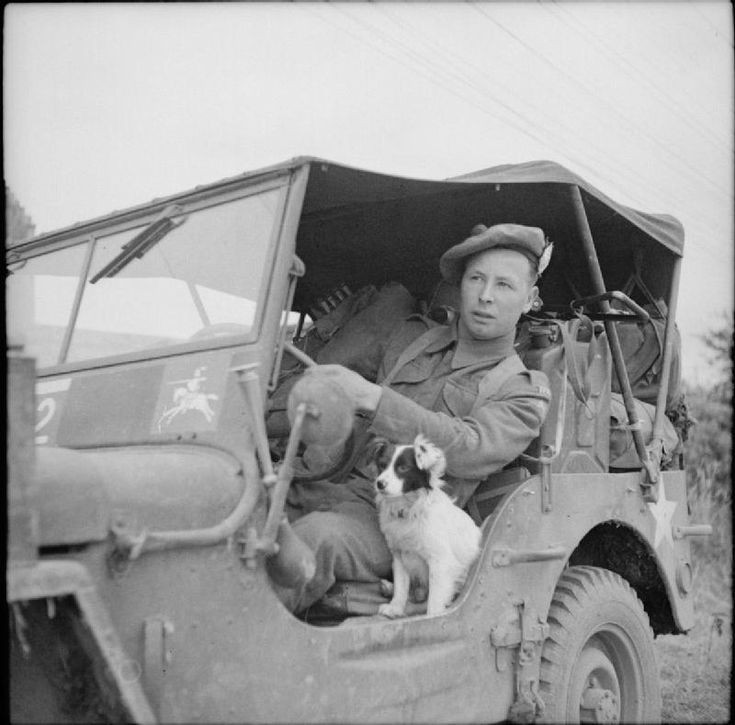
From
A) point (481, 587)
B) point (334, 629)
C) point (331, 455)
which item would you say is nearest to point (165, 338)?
point (331, 455)

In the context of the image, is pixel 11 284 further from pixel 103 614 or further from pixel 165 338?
pixel 103 614

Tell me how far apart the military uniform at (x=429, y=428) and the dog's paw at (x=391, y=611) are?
124mm

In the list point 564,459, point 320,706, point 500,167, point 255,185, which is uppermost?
point 500,167

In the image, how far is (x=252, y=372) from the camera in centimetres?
250

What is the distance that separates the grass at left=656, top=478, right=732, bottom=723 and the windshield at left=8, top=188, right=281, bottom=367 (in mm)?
2936

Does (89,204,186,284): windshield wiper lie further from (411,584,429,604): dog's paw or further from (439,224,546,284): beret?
(411,584,429,604): dog's paw

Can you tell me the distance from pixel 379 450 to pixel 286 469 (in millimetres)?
839

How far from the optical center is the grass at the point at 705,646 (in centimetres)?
478

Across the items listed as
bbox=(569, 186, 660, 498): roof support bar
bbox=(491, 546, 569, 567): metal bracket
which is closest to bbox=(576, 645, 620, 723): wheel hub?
bbox=(491, 546, 569, 567): metal bracket

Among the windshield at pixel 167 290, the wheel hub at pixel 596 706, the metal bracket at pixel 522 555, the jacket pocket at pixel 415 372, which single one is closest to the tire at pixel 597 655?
the wheel hub at pixel 596 706

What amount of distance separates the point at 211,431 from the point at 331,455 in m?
0.91

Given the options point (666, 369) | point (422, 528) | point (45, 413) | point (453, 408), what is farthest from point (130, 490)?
point (666, 369)

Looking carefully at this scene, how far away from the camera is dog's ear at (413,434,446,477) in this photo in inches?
118

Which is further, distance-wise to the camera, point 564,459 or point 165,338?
point 564,459
